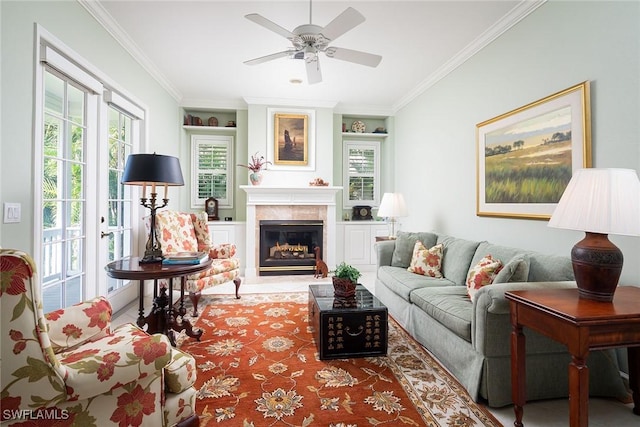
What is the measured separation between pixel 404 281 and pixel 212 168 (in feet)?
13.0

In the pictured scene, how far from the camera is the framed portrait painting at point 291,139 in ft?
17.5

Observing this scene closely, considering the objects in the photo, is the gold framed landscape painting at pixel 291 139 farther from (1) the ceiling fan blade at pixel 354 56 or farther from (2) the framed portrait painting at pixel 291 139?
(1) the ceiling fan blade at pixel 354 56

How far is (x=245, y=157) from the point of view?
5.52 meters

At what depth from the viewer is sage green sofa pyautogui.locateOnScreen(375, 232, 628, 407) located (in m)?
1.86

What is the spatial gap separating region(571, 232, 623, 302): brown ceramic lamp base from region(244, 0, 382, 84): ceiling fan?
6.24 ft

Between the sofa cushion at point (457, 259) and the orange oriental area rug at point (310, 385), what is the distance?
75 centimetres

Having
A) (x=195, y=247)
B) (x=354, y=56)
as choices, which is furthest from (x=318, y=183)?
(x=354, y=56)

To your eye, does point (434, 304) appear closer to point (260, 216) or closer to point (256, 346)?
point (256, 346)

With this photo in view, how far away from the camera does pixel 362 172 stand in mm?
5973

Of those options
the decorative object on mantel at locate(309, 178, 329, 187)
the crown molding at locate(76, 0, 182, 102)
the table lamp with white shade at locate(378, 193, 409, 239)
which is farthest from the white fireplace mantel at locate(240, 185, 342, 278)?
the crown molding at locate(76, 0, 182, 102)

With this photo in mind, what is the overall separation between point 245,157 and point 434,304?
4113 mm

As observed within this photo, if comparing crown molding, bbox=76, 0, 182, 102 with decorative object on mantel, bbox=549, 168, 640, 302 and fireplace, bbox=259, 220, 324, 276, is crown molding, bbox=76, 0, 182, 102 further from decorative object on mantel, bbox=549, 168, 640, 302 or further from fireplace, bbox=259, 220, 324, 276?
decorative object on mantel, bbox=549, 168, 640, 302

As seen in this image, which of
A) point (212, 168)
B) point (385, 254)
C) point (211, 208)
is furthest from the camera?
point (212, 168)

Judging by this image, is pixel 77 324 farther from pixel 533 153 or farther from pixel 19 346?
pixel 533 153
